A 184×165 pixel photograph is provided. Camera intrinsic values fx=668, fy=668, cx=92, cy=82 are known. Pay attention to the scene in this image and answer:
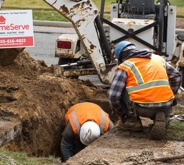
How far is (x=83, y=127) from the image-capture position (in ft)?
31.1

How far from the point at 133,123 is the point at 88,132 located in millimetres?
646

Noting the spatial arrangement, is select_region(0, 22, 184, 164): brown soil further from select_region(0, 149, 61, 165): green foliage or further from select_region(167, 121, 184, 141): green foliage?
select_region(167, 121, 184, 141): green foliage

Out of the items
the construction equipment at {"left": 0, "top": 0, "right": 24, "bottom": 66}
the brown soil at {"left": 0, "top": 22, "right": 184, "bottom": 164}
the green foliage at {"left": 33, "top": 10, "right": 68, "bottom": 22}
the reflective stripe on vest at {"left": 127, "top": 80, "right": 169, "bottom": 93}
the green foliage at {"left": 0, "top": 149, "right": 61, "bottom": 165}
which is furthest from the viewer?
the green foliage at {"left": 33, "top": 10, "right": 68, "bottom": 22}

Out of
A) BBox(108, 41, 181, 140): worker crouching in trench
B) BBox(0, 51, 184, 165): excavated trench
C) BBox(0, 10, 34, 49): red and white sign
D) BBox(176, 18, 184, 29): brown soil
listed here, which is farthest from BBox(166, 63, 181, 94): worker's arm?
BBox(176, 18, 184, 29): brown soil

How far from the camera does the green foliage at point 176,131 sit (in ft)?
30.4

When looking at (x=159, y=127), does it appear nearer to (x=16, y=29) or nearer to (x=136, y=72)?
(x=136, y=72)

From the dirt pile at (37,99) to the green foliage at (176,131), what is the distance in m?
1.80

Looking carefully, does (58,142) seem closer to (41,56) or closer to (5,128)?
(5,128)

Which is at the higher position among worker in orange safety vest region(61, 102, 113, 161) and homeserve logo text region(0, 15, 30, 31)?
homeserve logo text region(0, 15, 30, 31)

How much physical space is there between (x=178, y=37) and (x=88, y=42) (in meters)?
2.94

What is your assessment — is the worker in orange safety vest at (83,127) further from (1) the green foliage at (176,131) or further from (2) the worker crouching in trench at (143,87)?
(1) the green foliage at (176,131)

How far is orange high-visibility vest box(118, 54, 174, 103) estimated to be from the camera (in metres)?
8.95

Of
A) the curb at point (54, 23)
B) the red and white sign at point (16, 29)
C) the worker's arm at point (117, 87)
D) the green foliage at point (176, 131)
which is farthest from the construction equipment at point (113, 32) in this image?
the curb at point (54, 23)

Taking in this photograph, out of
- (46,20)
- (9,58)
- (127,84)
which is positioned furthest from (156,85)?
(46,20)
